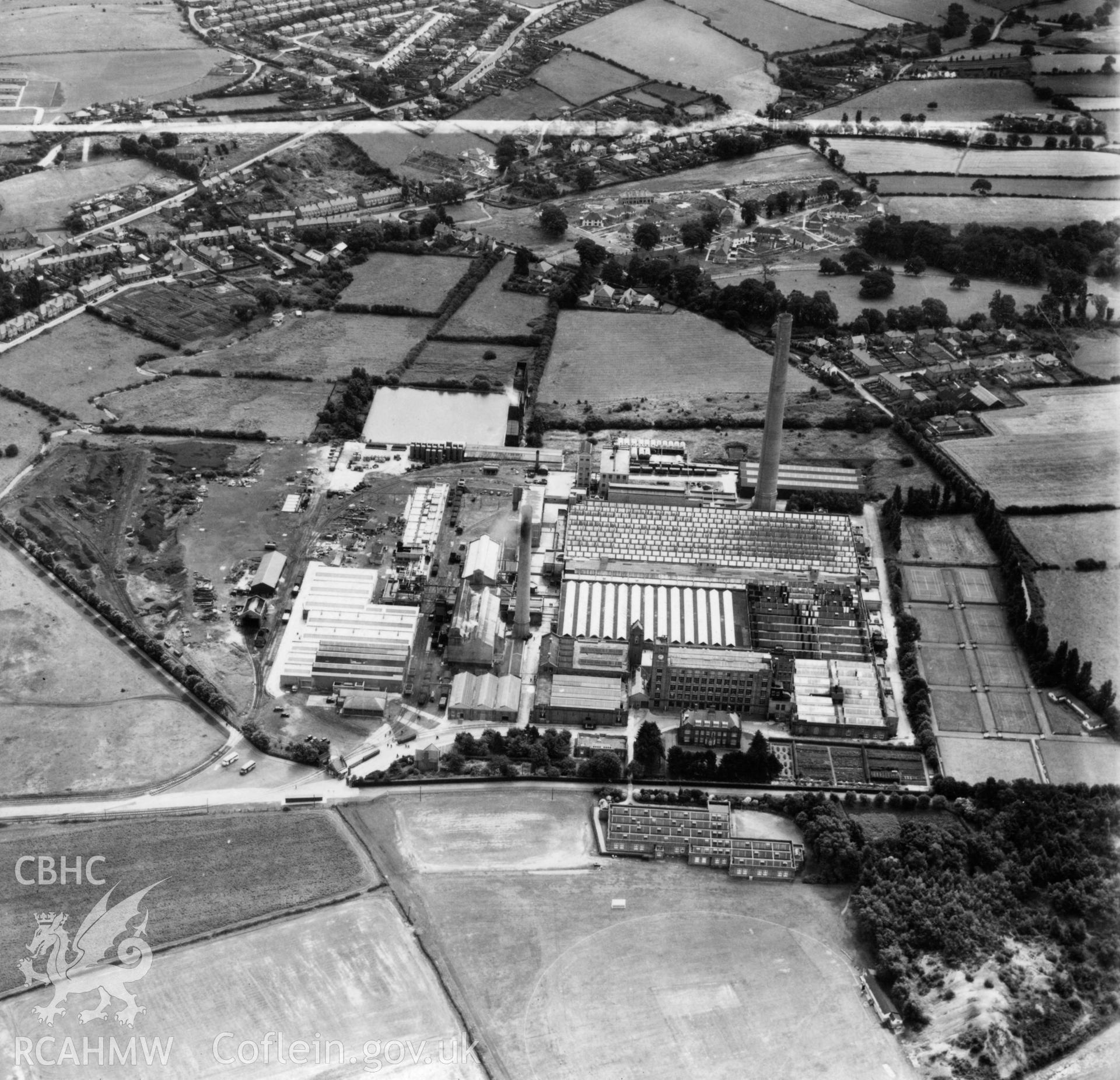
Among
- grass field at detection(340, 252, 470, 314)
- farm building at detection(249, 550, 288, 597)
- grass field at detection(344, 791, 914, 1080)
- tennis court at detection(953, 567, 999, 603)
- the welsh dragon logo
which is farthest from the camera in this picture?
grass field at detection(340, 252, 470, 314)

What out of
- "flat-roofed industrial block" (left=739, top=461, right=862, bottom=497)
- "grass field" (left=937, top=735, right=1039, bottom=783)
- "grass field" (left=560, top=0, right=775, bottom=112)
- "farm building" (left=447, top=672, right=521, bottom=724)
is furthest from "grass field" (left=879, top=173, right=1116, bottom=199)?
"farm building" (left=447, top=672, right=521, bottom=724)

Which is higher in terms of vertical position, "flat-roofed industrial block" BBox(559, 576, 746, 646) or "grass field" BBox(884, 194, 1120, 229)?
"grass field" BBox(884, 194, 1120, 229)

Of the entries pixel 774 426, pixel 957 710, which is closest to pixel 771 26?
pixel 774 426

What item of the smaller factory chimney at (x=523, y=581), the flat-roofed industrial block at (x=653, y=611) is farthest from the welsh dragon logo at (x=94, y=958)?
the flat-roofed industrial block at (x=653, y=611)

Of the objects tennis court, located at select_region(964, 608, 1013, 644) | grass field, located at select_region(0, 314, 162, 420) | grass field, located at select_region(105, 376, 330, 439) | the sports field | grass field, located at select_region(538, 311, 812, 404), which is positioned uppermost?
tennis court, located at select_region(964, 608, 1013, 644)

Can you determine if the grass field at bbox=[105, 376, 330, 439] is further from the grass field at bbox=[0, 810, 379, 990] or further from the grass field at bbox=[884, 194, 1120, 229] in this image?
the grass field at bbox=[884, 194, 1120, 229]

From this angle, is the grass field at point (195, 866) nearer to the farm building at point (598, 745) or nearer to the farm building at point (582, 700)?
the farm building at point (598, 745)
